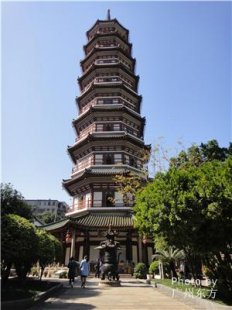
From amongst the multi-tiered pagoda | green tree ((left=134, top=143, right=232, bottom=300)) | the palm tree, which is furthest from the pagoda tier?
green tree ((left=134, top=143, right=232, bottom=300))

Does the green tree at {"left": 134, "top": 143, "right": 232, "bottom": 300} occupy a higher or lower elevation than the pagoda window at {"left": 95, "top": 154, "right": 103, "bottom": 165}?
lower

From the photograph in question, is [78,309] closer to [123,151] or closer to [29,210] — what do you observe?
[29,210]

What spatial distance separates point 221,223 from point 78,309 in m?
4.53

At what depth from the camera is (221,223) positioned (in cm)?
879

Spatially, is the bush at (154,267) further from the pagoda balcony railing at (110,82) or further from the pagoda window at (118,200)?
the pagoda balcony railing at (110,82)

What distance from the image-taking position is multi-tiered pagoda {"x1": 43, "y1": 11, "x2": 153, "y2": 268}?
24984 millimetres

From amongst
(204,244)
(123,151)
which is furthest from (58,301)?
(123,151)

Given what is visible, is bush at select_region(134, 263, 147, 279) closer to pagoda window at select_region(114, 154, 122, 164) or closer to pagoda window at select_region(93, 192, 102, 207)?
pagoda window at select_region(93, 192, 102, 207)

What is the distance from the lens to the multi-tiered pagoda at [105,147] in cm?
2498

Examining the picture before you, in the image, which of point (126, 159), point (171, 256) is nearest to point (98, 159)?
point (126, 159)

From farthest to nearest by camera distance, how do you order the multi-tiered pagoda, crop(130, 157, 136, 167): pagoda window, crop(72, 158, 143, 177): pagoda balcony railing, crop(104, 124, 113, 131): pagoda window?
crop(104, 124, 113, 131): pagoda window, crop(130, 157, 136, 167): pagoda window, crop(72, 158, 143, 177): pagoda balcony railing, the multi-tiered pagoda

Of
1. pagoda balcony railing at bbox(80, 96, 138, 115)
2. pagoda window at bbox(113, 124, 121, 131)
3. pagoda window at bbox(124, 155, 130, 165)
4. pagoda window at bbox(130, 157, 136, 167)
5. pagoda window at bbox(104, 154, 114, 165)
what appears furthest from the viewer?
pagoda balcony railing at bbox(80, 96, 138, 115)

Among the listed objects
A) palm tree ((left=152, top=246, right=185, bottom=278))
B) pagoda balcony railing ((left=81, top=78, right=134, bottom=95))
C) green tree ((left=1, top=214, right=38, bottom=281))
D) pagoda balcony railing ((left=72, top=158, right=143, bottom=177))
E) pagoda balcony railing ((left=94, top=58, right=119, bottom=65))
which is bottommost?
palm tree ((left=152, top=246, right=185, bottom=278))

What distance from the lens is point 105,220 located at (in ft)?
79.9
